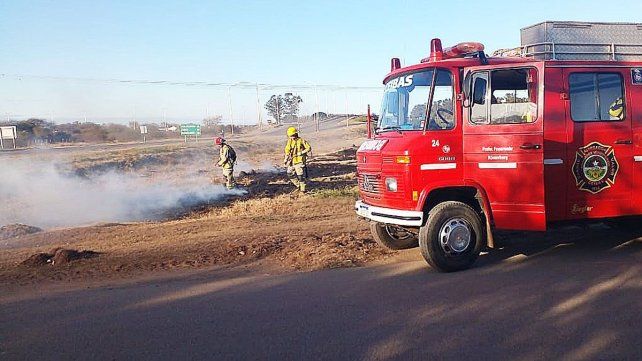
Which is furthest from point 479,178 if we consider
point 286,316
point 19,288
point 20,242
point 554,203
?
point 20,242

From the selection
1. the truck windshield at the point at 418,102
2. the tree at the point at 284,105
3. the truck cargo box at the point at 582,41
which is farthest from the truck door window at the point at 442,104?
the tree at the point at 284,105

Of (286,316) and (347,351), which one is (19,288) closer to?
(286,316)

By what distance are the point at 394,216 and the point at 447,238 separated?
2.32 feet

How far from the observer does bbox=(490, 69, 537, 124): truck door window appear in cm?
688

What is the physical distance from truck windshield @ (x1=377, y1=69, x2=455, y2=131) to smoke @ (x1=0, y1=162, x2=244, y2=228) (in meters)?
7.78

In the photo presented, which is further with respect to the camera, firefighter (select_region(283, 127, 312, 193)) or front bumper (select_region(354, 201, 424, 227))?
firefighter (select_region(283, 127, 312, 193))

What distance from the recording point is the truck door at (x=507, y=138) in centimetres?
684

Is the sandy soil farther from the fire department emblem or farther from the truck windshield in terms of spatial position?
the fire department emblem

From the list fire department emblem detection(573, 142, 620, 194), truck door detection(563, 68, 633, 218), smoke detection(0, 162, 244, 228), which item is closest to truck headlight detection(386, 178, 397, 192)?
truck door detection(563, 68, 633, 218)

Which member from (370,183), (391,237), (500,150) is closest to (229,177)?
(391,237)

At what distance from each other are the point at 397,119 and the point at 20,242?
7.38 meters

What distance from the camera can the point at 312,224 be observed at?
10672 millimetres

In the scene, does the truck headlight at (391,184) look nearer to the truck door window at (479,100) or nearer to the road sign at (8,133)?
the truck door window at (479,100)

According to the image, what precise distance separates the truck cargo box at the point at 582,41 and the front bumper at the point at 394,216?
10.4ft
